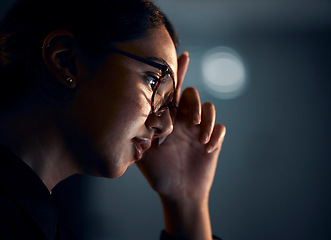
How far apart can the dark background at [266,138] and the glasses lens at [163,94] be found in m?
2.11

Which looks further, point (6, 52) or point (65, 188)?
point (65, 188)

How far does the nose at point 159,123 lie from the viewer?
812mm

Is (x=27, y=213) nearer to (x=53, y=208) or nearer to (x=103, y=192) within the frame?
(x=53, y=208)

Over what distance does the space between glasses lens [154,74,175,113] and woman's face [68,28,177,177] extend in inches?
1.3

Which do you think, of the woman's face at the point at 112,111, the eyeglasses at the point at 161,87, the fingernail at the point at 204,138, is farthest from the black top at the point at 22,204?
the fingernail at the point at 204,138

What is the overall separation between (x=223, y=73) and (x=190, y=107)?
2.23m

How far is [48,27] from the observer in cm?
77

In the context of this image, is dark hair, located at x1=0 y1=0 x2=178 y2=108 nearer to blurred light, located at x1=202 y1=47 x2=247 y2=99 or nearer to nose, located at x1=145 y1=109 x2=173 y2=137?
nose, located at x1=145 y1=109 x2=173 y2=137

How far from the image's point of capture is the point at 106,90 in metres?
0.73

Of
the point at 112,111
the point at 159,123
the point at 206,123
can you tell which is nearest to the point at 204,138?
the point at 206,123

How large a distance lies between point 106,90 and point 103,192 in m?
2.26

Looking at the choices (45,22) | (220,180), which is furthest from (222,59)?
(45,22)

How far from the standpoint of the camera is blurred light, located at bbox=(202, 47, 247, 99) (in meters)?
3.03

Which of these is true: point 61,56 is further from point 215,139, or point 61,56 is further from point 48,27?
point 215,139
